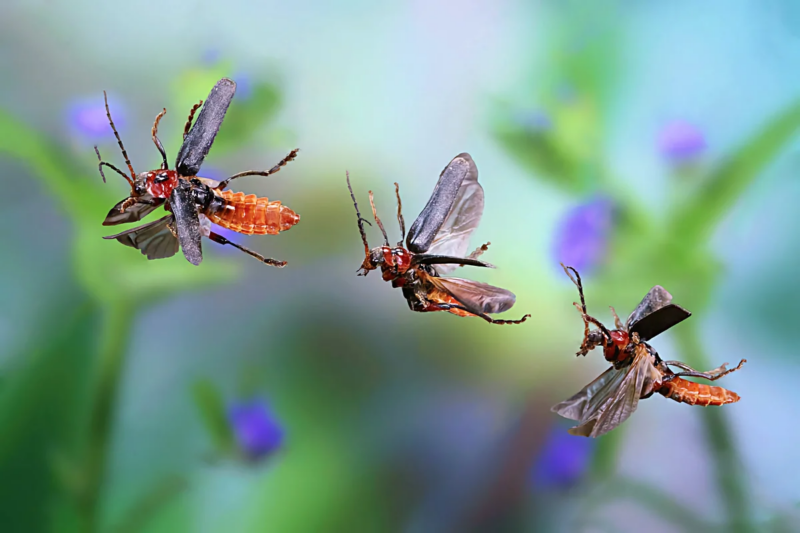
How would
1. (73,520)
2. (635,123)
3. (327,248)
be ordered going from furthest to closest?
1. (635,123)
2. (327,248)
3. (73,520)

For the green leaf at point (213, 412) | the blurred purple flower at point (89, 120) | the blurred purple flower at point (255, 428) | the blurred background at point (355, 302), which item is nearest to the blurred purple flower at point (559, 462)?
the blurred background at point (355, 302)

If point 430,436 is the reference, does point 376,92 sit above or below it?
above

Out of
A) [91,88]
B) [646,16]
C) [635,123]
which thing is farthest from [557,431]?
[91,88]

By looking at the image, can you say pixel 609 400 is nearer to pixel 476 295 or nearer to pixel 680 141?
pixel 476 295

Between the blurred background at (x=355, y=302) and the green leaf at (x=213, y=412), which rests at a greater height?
the blurred background at (x=355, y=302)

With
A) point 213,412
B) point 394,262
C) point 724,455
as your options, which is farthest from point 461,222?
point 724,455

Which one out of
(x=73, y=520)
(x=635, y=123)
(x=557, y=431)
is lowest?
(x=73, y=520)

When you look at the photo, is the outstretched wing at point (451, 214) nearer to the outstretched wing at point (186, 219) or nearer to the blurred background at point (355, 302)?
the blurred background at point (355, 302)

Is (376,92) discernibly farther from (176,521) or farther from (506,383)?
(176,521)
